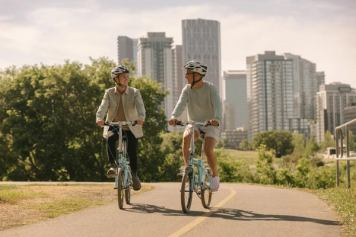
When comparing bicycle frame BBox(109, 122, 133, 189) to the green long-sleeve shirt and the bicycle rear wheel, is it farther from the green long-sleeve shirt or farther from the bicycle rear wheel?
the bicycle rear wheel

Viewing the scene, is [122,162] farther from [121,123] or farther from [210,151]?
[210,151]

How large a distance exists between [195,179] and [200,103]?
1.11 metres

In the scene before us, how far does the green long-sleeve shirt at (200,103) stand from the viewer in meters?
9.22

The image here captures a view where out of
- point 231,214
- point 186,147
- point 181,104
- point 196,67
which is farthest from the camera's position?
point 181,104

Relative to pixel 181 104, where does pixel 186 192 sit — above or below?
below

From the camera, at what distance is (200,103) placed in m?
9.25

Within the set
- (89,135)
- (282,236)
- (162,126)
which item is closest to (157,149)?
(162,126)

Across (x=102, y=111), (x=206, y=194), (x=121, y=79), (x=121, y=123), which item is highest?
(x=121, y=79)

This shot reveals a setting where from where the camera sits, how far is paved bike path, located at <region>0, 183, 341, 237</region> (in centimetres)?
700

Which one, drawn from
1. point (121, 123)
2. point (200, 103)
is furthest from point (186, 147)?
point (121, 123)

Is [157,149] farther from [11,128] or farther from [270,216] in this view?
[270,216]

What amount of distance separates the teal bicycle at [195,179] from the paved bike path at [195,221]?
187 mm

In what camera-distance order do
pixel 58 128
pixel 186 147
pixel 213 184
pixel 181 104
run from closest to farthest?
pixel 186 147 → pixel 181 104 → pixel 213 184 → pixel 58 128

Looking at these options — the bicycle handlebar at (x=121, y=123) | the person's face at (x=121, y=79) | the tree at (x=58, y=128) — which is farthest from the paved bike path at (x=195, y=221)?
the tree at (x=58, y=128)
